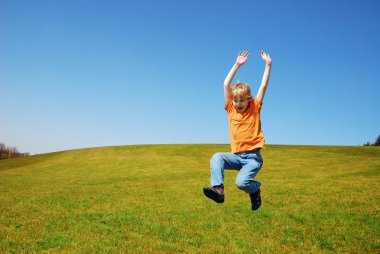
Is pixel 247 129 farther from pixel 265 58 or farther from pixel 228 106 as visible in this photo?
pixel 265 58

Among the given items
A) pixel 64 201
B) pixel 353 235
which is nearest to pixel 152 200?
pixel 64 201

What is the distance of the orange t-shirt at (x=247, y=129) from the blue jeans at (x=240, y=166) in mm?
160

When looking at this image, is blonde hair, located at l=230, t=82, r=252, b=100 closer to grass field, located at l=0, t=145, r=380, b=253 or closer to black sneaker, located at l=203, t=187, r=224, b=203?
black sneaker, located at l=203, t=187, r=224, b=203

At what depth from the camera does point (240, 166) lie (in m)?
6.52

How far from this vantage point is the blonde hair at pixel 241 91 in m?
6.13

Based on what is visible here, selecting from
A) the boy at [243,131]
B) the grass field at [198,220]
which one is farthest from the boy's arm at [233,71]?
the grass field at [198,220]

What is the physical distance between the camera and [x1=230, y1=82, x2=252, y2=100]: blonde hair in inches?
241

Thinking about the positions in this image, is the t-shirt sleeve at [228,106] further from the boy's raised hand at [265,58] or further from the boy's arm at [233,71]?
the boy's raised hand at [265,58]

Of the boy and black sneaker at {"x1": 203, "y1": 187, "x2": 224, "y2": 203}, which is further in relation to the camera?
the boy

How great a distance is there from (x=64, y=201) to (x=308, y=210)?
1298 cm

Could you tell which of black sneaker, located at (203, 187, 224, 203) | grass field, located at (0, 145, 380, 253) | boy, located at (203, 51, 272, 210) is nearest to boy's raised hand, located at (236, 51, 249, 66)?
boy, located at (203, 51, 272, 210)

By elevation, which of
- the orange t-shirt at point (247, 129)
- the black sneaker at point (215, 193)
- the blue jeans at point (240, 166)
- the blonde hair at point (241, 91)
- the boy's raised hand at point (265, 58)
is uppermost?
the boy's raised hand at point (265, 58)

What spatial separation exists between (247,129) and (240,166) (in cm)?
75

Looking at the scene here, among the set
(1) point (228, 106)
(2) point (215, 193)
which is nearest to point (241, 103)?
(1) point (228, 106)
